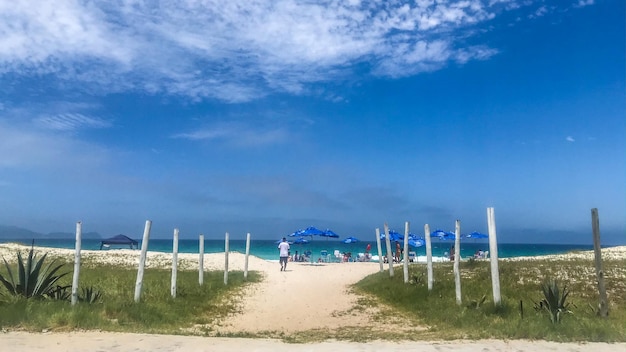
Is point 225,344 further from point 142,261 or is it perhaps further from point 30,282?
point 30,282

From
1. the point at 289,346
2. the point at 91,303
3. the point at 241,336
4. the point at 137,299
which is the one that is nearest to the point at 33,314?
the point at 91,303

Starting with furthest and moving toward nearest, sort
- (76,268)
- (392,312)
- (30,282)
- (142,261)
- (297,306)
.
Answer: (297,306), (392,312), (142,261), (30,282), (76,268)

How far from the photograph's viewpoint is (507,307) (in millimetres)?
11297

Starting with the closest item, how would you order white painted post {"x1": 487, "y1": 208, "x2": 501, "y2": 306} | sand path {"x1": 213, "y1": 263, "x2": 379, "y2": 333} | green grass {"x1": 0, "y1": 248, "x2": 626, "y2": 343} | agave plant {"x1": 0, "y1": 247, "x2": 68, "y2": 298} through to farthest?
green grass {"x1": 0, "y1": 248, "x2": 626, "y2": 343}
agave plant {"x1": 0, "y1": 247, "x2": 68, "y2": 298}
white painted post {"x1": 487, "y1": 208, "x2": 501, "y2": 306}
sand path {"x1": 213, "y1": 263, "x2": 379, "y2": 333}

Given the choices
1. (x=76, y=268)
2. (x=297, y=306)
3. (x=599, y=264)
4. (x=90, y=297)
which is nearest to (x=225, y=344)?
(x=90, y=297)

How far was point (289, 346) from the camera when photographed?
8.62 m

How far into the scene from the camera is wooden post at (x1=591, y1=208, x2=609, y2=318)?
10359 mm

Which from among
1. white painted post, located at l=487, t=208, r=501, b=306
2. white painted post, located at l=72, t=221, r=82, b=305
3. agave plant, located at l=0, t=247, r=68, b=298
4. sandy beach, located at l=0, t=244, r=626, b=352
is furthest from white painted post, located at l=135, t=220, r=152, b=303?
white painted post, located at l=487, t=208, r=501, b=306

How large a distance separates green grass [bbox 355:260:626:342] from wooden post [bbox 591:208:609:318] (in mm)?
197

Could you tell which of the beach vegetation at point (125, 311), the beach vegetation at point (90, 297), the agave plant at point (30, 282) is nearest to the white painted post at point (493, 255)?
the beach vegetation at point (125, 311)

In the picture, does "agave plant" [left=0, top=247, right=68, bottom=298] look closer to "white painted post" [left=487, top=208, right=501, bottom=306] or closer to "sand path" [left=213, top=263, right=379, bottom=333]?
"sand path" [left=213, top=263, right=379, bottom=333]

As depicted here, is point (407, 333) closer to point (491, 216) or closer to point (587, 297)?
point (491, 216)

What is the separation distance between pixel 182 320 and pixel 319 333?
3479 mm

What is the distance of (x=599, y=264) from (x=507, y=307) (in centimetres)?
208
